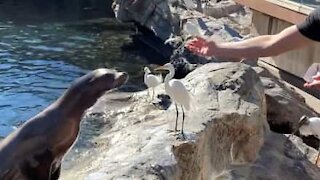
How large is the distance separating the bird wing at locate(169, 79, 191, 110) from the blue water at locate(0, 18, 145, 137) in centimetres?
493

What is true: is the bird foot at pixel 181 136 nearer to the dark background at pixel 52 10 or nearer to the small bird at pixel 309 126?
the small bird at pixel 309 126

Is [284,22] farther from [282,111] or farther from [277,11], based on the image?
[282,111]

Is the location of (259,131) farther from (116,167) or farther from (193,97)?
(116,167)

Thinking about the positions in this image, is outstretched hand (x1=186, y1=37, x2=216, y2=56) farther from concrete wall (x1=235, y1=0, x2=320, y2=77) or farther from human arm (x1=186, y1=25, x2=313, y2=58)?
concrete wall (x1=235, y1=0, x2=320, y2=77)

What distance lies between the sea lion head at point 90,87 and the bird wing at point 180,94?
16.9 inches

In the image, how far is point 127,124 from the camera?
6.48 m


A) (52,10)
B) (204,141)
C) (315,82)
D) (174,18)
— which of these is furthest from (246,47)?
(52,10)

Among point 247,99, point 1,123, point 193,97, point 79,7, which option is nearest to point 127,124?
point 193,97

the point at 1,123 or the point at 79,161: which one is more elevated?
the point at 79,161

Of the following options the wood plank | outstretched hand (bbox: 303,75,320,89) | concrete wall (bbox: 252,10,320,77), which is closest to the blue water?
concrete wall (bbox: 252,10,320,77)

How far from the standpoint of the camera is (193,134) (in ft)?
17.0

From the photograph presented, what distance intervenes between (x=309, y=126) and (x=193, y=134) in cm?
268

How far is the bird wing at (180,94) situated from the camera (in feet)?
19.1

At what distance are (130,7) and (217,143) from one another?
1110 cm
